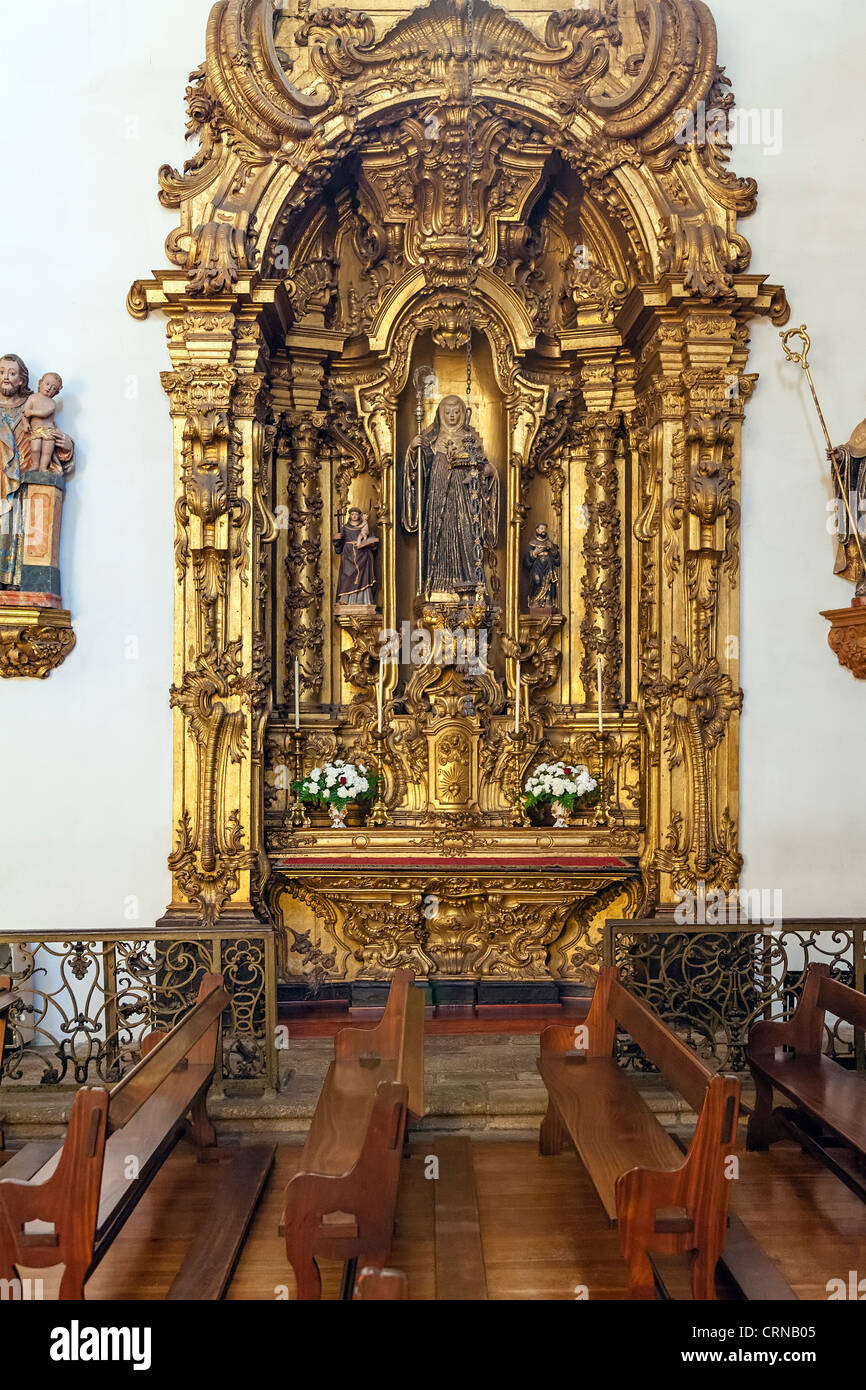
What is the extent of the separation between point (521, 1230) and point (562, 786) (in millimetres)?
3547

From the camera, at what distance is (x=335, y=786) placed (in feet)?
25.8

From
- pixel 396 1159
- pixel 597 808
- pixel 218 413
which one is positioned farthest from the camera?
pixel 597 808

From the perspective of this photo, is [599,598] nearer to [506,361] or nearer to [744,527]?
[744,527]

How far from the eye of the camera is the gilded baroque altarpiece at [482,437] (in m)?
7.30

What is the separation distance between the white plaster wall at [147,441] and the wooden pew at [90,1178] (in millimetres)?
2729

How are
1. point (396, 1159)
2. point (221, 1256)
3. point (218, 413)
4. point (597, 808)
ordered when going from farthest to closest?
point (597, 808), point (218, 413), point (221, 1256), point (396, 1159)

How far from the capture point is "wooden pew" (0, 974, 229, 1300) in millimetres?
3518

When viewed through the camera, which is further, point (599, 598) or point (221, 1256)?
point (599, 598)

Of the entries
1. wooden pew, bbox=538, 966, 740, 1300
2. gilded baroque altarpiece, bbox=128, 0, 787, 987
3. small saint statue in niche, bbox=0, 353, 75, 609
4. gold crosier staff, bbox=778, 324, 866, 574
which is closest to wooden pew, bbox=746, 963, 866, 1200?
wooden pew, bbox=538, 966, 740, 1300

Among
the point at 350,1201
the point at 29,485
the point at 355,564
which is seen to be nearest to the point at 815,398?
the point at 355,564

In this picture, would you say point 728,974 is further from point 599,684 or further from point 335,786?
point 335,786

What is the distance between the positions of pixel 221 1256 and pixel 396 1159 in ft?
3.45

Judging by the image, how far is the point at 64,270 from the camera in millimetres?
7352

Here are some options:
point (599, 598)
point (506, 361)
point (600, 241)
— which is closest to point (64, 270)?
point (506, 361)
